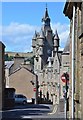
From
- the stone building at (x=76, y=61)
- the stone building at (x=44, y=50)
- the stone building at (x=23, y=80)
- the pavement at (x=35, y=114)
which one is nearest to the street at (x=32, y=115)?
the pavement at (x=35, y=114)

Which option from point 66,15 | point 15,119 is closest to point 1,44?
point 15,119

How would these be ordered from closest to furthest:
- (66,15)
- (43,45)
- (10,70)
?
(66,15) → (10,70) → (43,45)

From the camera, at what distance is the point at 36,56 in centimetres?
10562

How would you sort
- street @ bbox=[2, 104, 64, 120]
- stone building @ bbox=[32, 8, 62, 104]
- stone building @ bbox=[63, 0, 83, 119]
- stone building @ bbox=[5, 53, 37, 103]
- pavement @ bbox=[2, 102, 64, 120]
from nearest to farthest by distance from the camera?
1. stone building @ bbox=[63, 0, 83, 119]
2. pavement @ bbox=[2, 102, 64, 120]
3. street @ bbox=[2, 104, 64, 120]
4. stone building @ bbox=[5, 53, 37, 103]
5. stone building @ bbox=[32, 8, 62, 104]

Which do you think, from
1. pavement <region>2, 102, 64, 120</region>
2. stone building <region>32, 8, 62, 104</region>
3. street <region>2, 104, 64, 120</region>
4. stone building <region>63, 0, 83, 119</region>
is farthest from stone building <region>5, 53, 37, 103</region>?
stone building <region>63, 0, 83, 119</region>

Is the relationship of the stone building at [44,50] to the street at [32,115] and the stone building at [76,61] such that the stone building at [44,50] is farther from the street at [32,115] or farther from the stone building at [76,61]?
the stone building at [76,61]

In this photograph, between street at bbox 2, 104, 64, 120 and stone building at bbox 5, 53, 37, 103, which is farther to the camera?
stone building at bbox 5, 53, 37, 103

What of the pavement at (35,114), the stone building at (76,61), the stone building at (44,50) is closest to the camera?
the stone building at (76,61)

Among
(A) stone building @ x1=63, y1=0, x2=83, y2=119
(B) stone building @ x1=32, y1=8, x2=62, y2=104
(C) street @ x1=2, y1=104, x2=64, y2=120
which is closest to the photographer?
(A) stone building @ x1=63, y1=0, x2=83, y2=119

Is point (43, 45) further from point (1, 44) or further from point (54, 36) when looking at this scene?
point (1, 44)

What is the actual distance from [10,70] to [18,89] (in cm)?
700

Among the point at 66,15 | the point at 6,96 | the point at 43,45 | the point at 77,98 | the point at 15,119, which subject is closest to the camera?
the point at 77,98

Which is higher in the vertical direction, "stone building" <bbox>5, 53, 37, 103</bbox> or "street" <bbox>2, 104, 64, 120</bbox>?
"stone building" <bbox>5, 53, 37, 103</bbox>

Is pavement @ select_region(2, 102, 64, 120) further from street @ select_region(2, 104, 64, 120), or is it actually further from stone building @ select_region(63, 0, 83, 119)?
stone building @ select_region(63, 0, 83, 119)
